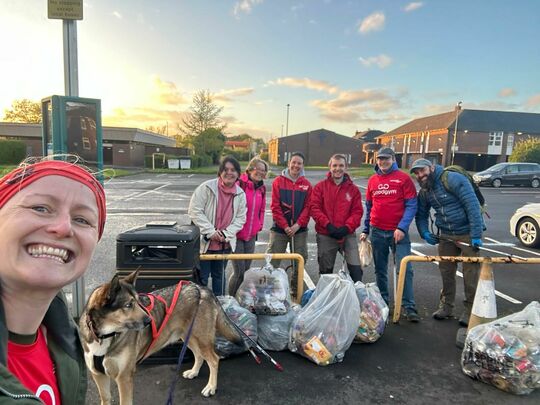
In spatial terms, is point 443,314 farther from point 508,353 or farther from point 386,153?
point 386,153

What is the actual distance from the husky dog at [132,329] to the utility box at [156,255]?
0.79ft

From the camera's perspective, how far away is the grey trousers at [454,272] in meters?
4.45

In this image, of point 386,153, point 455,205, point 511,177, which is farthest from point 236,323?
point 511,177

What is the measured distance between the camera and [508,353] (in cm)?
308

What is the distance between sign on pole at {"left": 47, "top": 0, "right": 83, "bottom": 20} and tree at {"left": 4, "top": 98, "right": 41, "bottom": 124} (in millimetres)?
59390

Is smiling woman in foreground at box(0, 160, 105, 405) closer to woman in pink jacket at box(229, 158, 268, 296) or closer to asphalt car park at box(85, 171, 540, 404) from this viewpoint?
asphalt car park at box(85, 171, 540, 404)

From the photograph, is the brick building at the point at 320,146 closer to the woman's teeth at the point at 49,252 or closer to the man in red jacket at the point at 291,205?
the man in red jacket at the point at 291,205

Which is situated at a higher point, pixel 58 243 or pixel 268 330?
pixel 58 243

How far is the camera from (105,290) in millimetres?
2307

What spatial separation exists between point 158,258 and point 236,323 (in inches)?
41.8

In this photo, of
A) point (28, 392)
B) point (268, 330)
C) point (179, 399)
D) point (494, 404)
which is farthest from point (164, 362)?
point (494, 404)

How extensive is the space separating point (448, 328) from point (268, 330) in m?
2.39

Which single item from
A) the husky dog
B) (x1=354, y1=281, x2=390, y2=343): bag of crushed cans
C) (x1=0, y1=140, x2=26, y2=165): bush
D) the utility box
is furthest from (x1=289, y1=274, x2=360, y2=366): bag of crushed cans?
(x1=0, y1=140, x2=26, y2=165): bush

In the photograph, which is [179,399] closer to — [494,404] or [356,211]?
[494,404]
